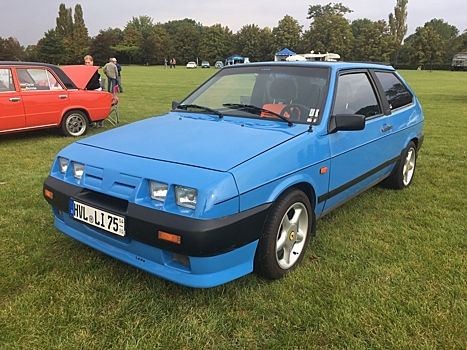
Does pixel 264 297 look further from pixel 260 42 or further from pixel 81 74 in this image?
pixel 260 42

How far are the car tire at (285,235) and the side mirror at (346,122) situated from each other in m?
0.67

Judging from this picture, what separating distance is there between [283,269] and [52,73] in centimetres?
673

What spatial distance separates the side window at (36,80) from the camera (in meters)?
6.96

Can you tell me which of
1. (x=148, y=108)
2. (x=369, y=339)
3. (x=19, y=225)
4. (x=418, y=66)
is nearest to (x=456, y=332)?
(x=369, y=339)

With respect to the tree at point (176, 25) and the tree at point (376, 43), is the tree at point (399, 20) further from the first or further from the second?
the tree at point (176, 25)

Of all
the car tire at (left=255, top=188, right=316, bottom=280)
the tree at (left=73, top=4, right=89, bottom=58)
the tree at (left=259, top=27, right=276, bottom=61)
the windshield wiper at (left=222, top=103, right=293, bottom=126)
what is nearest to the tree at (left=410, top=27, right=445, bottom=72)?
the tree at (left=259, top=27, right=276, bottom=61)

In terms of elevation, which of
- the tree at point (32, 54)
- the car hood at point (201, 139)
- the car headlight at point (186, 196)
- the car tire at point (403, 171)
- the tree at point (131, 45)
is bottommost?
the car tire at point (403, 171)

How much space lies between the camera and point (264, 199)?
93.5 inches

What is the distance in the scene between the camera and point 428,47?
68.2 meters

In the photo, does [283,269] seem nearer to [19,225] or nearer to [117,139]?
[117,139]

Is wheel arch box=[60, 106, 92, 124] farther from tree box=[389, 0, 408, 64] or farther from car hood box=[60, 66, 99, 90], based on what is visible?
tree box=[389, 0, 408, 64]

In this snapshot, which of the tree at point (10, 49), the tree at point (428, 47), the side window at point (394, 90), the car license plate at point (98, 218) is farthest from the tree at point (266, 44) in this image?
the car license plate at point (98, 218)

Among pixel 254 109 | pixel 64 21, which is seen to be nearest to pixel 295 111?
pixel 254 109

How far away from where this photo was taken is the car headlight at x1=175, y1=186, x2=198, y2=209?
2.15 metres
